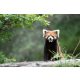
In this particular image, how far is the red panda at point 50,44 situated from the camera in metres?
8.64

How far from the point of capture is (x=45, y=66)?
799cm

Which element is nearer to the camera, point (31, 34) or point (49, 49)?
point (49, 49)

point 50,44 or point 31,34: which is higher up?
point 50,44

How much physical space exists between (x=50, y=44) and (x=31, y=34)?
4.91m

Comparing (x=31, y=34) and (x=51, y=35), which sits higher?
(x=51, y=35)

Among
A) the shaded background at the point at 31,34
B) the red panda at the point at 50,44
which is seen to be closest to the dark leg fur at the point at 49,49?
the red panda at the point at 50,44

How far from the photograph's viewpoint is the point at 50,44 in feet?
28.4

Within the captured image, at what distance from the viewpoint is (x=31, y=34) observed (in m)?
13.5

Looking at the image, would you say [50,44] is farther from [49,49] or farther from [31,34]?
[31,34]

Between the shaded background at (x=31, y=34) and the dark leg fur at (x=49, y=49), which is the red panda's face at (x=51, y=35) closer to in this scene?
the dark leg fur at (x=49, y=49)

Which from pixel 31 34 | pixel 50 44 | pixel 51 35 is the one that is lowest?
pixel 31 34

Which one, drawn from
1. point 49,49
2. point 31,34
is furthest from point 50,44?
point 31,34
